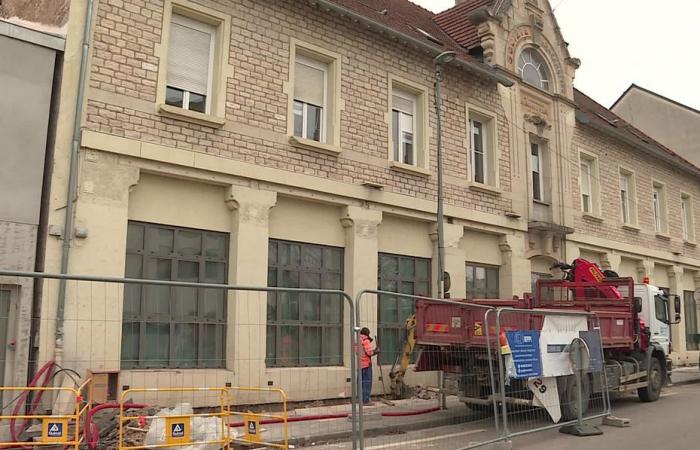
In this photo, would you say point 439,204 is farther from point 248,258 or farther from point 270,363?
point 270,363

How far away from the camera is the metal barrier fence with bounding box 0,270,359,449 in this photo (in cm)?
820

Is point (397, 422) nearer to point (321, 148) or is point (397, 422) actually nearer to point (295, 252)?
point (295, 252)

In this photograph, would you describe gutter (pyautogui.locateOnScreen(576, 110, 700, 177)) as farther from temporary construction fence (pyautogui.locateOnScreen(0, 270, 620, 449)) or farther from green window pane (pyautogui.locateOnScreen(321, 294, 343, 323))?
green window pane (pyautogui.locateOnScreen(321, 294, 343, 323))

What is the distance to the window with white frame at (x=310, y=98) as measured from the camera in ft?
42.6

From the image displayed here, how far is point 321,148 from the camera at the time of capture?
41.9ft

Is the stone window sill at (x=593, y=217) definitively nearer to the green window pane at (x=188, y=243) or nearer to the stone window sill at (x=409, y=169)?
the stone window sill at (x=409, y=169)

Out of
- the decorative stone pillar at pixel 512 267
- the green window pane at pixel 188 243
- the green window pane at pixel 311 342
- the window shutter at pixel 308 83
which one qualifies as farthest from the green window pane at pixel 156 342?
the decorative stone pillar at pixel 512 267

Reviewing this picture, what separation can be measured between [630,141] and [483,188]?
9223mm

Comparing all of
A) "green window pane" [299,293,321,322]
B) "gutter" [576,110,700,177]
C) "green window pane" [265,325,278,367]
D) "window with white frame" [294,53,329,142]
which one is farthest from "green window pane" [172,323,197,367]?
"gutter" [576,110,700,177]

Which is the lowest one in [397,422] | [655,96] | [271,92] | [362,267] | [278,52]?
[397,422]

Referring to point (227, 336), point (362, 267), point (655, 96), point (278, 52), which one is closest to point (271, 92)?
point (278, 52)

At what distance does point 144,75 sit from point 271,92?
8.33 ft

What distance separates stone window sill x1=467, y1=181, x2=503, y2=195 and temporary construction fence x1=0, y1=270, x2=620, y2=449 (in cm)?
545

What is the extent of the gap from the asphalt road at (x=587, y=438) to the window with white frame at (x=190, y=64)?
6552 millimetres
